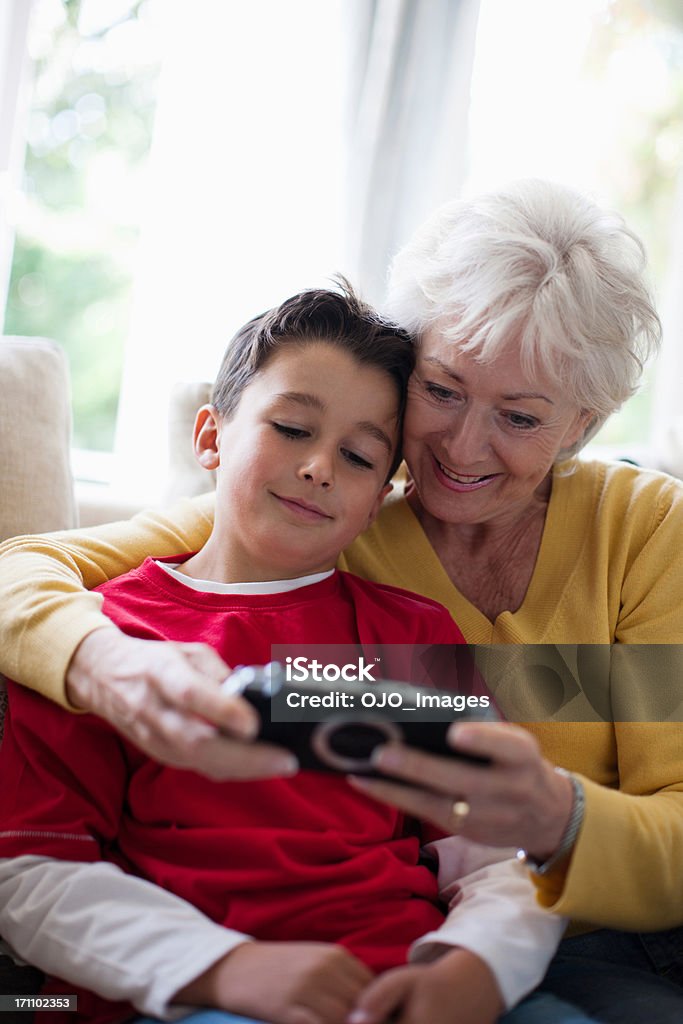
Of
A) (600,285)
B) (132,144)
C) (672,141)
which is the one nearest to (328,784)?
(600,285)

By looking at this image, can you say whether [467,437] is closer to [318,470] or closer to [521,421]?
[521,421]

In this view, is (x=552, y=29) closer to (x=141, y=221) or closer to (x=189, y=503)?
(x=141, y=221)

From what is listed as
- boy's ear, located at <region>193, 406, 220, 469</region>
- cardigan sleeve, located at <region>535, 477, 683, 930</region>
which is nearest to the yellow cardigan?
cardigan sleeve, located at <region>535, 477, 683, 930</region>

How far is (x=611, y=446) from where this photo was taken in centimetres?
370

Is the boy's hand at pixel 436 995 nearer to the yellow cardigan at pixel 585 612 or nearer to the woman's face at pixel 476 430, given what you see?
the yellow cardigan at pixel 585 612

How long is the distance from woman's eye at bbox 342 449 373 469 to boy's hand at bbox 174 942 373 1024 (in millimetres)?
566

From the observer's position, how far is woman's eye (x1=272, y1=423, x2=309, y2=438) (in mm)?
1201

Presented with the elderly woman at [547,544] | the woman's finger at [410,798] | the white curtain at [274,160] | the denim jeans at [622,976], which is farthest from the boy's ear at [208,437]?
the white curtain at [274,160]

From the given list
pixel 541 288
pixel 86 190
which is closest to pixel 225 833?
pixel 541 288

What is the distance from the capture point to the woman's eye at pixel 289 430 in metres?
1.20

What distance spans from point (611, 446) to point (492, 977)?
118 inches

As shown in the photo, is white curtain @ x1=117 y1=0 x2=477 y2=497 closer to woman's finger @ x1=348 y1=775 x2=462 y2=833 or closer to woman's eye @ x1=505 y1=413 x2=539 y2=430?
woman's eye @ x1=505 y1=413 x2=539 y2=430

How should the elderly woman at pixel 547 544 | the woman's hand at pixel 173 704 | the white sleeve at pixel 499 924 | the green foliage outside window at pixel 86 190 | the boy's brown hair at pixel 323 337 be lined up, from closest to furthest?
the woman's hand at pixel 173 704, the white sleeve at pixel 499 924, the elderly woman at pixel 547 544, the boy's brown hair at pixel 323 337, the green foliage outside window at pixel 86 190

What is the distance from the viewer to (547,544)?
1448 mm
